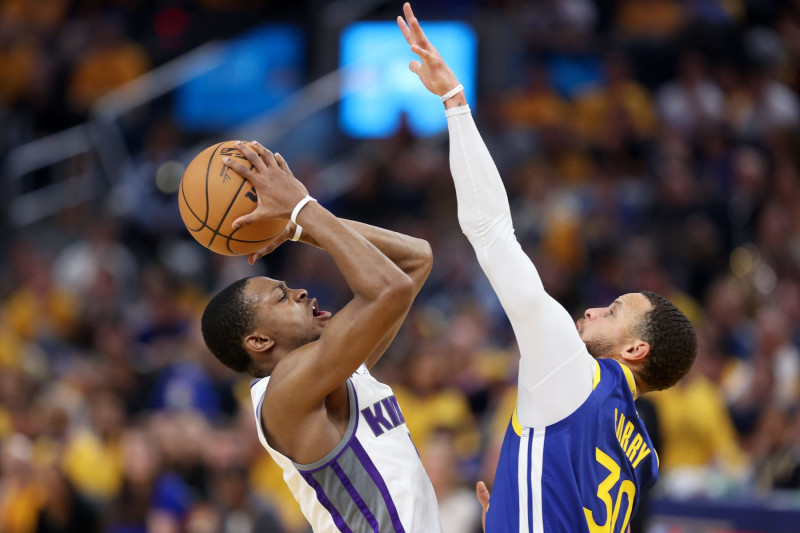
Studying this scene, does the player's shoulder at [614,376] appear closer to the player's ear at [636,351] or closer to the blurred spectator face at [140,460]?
the player's ear at [636,351]

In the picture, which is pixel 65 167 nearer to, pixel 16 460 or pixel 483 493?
pixel 16 460

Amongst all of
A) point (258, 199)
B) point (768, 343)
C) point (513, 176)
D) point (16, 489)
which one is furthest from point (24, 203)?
point (258, 199)

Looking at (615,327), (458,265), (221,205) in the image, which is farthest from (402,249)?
(458,265)

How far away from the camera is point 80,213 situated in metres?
13.3

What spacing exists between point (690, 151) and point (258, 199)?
8.98 m

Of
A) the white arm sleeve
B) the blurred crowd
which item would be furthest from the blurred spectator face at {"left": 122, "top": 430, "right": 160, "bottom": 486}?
the white arm sleeve

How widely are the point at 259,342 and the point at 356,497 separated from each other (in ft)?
2.27

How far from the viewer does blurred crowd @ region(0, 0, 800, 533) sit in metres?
8.50

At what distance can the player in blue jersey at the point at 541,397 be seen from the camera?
3.56 meters

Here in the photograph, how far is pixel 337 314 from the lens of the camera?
3797 mm

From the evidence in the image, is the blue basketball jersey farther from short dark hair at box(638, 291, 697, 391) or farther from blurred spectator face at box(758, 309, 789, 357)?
blurred spectator face at box(758, 309, 789, 357)

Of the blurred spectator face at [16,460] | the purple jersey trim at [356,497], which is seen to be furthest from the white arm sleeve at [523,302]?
the blurred spectator face at [16,460]

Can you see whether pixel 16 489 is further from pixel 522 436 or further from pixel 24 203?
pixel 522 436

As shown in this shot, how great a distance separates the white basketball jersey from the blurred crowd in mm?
3188
